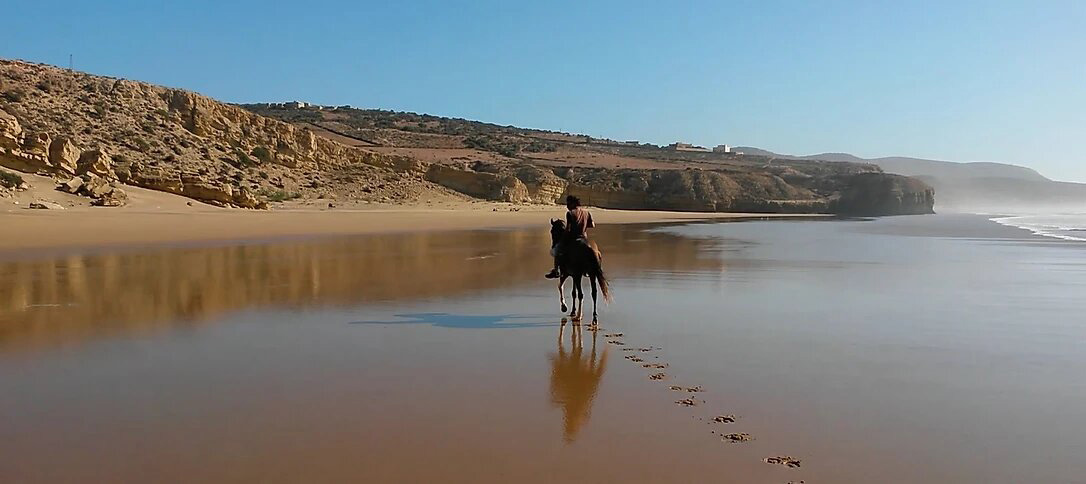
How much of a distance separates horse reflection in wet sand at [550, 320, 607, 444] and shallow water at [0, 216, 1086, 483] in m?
0.03

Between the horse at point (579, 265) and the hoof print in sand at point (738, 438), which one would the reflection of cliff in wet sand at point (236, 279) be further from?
the hoof print in sand at point (738, 438)

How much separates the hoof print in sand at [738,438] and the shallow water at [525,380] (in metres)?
0.08

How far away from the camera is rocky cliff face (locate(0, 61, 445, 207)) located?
2894 cm

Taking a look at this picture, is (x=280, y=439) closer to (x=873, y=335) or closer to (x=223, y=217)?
(x=873, y=335)

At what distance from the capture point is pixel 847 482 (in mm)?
3670

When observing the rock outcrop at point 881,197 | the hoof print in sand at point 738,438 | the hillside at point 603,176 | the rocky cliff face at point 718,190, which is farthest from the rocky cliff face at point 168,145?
the rock outcrop at point 881,197

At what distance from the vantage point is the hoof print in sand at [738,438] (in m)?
4.30

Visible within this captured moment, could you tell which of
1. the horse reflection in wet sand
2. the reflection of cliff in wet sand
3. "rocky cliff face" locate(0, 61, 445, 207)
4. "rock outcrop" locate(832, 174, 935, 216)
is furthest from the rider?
"rock outcrop" locate(832, 174, 935, 216)

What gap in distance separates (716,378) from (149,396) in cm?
436

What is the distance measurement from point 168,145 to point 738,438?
38277 millimetres

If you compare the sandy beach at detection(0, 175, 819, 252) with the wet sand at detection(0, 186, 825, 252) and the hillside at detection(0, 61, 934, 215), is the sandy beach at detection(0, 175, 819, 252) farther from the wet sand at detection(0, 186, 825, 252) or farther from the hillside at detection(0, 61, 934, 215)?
the hillside at detection(0, 61, 934, 215)

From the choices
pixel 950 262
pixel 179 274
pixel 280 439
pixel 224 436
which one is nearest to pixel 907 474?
pixel 280 439

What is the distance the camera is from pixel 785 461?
13.0 feet

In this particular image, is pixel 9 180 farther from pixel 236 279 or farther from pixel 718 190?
pixel 718 190
